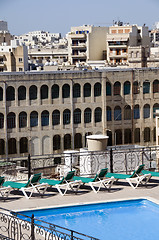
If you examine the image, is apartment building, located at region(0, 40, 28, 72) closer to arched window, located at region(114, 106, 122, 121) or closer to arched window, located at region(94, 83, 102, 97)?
arched window, located at region(114, 106, 122, 121)

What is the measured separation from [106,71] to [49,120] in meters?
6.98

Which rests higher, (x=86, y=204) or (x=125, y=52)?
(x=125, y=52)

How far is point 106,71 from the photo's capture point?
50500mm

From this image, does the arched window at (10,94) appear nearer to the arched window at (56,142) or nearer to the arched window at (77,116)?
the arched window at (56,142)

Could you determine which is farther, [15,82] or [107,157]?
[15,82]

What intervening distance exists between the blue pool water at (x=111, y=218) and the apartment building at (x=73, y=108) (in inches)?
1204

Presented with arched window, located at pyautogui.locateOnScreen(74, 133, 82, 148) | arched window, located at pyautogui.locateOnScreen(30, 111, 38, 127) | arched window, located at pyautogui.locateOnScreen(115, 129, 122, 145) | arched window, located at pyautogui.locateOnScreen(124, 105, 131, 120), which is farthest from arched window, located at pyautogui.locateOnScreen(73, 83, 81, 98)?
arched window, located at pyautogui.locateOnScreen(115, 129, 122, 145)

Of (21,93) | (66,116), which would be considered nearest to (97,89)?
(66,116)

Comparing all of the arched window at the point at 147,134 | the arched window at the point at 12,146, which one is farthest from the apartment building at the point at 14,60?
the arched window at the point at 12,146

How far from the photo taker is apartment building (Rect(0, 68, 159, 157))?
47.7 m

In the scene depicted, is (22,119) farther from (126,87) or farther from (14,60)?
(14,60)

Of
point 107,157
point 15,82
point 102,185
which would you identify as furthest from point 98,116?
point 102,185

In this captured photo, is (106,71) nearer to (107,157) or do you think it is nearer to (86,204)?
(107,157)

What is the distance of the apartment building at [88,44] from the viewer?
87.2 m
